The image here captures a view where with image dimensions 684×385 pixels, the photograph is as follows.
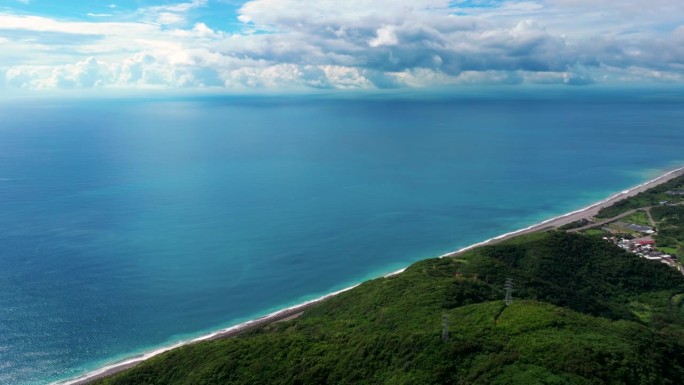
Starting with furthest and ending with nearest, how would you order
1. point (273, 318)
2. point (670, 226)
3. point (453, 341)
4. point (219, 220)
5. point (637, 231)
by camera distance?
point (219, 220) → point (670, 226) → point (637, 231) → point (273, 318) → point (453, 341)

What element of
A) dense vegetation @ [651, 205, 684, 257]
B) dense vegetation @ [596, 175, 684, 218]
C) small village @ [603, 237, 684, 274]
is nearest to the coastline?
dense vegetation @ [596, 175, 684, 218]

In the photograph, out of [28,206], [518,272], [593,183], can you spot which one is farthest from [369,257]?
[593,183]

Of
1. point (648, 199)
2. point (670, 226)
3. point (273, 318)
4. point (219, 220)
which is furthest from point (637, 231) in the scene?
point (219, 220)

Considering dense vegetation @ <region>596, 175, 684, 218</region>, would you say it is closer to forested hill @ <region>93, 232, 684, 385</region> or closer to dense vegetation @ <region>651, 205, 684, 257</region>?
dense vegetation @ <region>651, 205, 684, 257</region>

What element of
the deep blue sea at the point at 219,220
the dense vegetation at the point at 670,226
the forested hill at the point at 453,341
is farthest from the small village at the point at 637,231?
the forested hill at the point at 453,341

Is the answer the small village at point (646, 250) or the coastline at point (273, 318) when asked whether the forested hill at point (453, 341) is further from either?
the small village at point (646, 250)

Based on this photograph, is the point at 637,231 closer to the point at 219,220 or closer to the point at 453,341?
the point at 453,341
